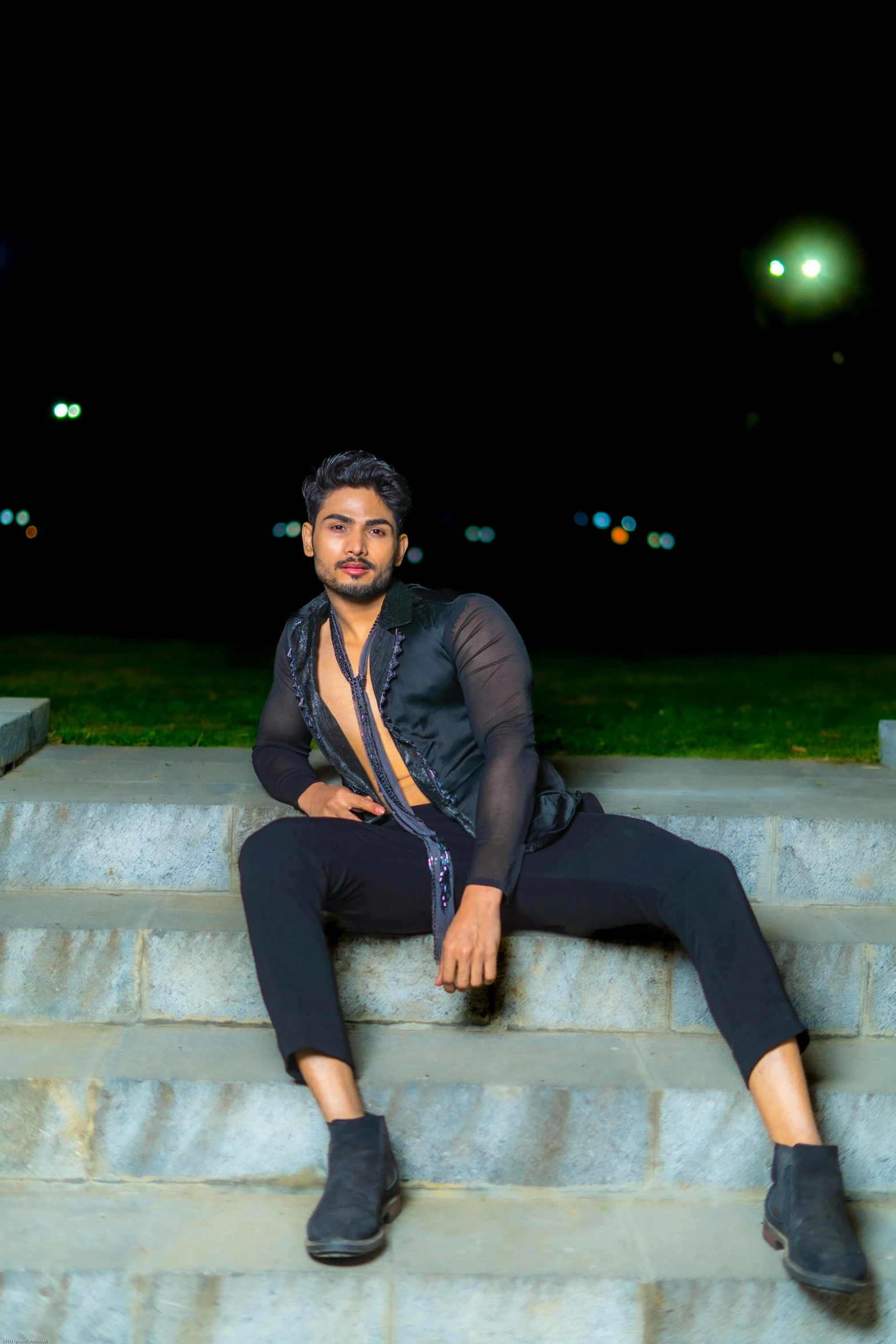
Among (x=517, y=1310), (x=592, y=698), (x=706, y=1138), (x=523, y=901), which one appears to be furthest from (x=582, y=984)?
(x=592, y=698)

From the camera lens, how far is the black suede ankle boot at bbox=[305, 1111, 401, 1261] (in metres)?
2.43

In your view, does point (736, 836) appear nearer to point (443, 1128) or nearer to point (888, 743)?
point (443, 1128)

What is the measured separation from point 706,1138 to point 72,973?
1.75 m

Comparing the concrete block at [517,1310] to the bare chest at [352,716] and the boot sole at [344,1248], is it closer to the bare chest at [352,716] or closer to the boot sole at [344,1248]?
the boot sole at [344,1248]

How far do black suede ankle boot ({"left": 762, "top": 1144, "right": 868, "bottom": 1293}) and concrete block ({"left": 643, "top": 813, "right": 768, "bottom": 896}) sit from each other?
1331 millimetres

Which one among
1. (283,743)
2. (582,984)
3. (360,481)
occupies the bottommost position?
(582,984)

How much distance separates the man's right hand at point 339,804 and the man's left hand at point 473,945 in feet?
1.54

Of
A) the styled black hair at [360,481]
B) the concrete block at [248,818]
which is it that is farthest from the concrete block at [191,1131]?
the styled black hair at [360,481]

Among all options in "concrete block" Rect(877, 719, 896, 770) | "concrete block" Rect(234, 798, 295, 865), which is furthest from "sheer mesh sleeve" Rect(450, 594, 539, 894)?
"concrete block" Rect(877, 719, 896, 770)

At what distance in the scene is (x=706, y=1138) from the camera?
2.85 metres

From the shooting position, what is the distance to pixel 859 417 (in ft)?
73.3

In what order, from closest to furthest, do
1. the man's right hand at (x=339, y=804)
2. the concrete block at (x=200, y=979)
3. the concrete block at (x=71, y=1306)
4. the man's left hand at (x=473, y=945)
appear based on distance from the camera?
the concrete block at (x=71, y=1306), the man's left hand at (x=473, y=945), the man's right hand at (x=339, y=804), the concrete block at (x=200, y=979)

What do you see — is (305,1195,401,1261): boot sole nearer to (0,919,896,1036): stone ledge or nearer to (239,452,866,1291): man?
(239,452,866,1291): man

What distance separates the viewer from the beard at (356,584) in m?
3.18
